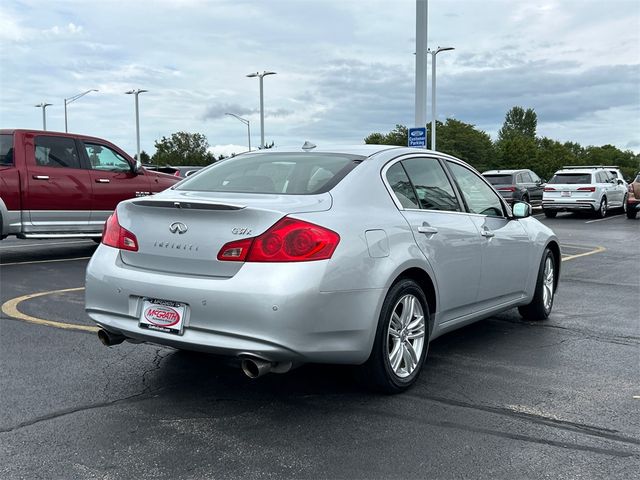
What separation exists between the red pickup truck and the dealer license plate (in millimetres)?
7313

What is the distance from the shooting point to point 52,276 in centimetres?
915

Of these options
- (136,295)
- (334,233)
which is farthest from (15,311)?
(334,233)

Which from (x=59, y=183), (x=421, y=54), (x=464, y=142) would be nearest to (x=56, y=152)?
(x=59, y=183)

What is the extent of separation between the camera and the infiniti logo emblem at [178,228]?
13.2 ft

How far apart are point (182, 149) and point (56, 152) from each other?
3377 inches

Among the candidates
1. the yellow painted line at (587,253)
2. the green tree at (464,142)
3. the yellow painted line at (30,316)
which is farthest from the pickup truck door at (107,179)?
the green tree at (464,142)

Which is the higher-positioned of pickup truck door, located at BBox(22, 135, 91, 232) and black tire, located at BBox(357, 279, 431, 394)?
pickup truck door, located at BBox(22, 135, 91, 232)

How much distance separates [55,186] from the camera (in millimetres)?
10797

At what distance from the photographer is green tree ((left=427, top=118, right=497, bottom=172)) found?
85.6 metres

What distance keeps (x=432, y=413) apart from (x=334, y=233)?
4.04 feet

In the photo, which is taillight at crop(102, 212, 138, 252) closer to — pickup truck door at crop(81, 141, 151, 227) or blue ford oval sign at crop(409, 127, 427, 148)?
pickup truck door at crop(81, 141, 151, 227)

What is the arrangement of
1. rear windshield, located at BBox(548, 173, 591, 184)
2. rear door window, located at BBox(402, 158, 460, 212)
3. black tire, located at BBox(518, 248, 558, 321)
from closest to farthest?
rear door window, located at BBox(402, 158, 460, 212) → black tire, located at BBox(518, 248, 558, 321) → rear windshield, located at BBox(548, 173, 591, 184)

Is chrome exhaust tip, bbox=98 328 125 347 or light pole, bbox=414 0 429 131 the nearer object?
chrome exhaust tip, bbox=98 328 125 347

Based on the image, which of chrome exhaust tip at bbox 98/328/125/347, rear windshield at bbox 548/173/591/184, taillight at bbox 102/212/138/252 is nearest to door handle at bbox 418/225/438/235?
taillight at bbox 102/212/138/252
